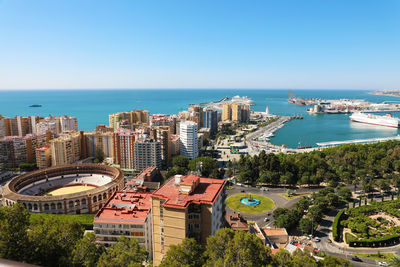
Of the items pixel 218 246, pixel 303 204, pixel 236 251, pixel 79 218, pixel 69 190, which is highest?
pixel 236 251

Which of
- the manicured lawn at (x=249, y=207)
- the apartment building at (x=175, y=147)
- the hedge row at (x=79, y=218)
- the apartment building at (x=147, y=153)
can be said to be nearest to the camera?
the hedge row at (x=79, y=218)

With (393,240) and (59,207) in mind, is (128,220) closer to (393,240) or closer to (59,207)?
(59,207)

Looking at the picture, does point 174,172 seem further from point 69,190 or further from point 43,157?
point 43,157

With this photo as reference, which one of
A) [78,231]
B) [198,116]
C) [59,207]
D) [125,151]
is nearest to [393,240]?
[78,231]

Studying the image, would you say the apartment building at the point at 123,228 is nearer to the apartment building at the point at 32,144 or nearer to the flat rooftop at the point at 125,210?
the flat rooftop at the point at 125,210

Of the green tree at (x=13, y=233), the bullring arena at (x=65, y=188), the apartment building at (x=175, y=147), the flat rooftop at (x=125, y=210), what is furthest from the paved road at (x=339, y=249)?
the apartment building at (x=175, y=147)

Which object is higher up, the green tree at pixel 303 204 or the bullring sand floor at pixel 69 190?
the green tree at pixel 303 204

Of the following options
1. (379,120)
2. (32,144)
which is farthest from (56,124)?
(379,120)

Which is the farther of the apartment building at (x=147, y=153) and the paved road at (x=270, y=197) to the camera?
the apartment building at (x=147, y=153)
